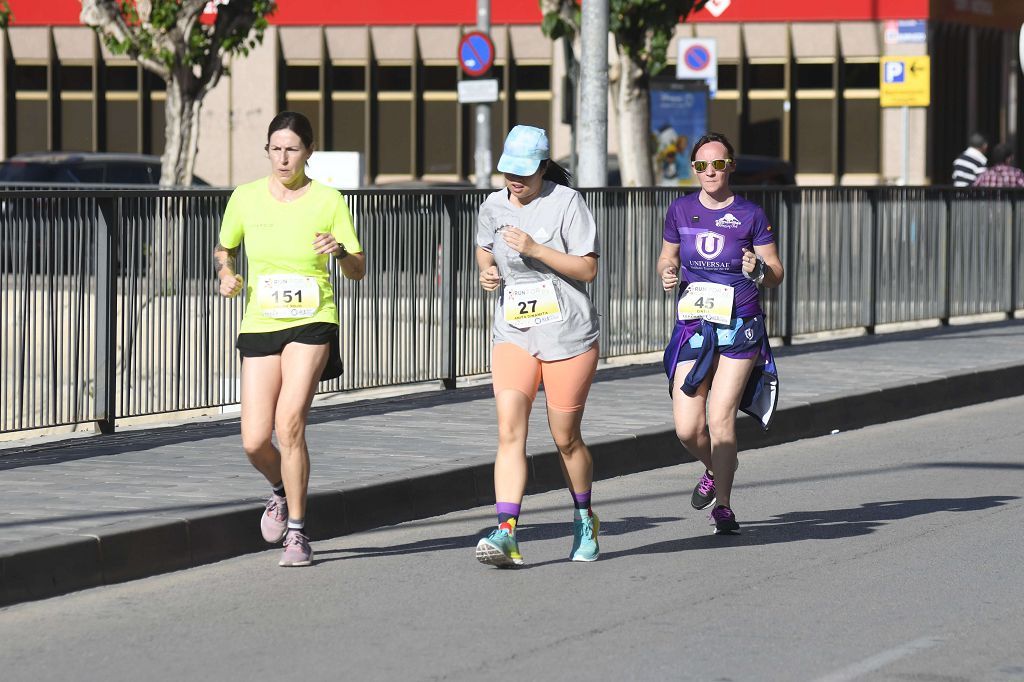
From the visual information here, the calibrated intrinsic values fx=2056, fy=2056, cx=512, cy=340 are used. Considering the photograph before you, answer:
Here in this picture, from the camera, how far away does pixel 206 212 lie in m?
11.9

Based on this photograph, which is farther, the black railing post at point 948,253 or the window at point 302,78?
the window at point 302,78

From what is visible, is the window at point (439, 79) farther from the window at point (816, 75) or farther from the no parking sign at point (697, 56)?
the no parking sign at point (697, 56)

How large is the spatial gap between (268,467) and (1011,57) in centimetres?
3545

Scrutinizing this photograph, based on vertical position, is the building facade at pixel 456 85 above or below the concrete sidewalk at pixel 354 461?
above

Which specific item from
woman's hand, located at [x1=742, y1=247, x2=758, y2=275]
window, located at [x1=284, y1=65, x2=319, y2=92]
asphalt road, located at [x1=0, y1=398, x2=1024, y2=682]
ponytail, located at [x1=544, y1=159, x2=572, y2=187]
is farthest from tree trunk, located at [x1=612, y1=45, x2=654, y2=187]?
window, located at [x1=284, y1=65, x2=319, y2=92]

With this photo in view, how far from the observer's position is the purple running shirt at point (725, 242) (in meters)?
8.66

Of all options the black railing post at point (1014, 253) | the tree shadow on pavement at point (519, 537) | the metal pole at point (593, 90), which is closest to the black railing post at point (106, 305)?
the tree shadow on pavement at point (519, 537)

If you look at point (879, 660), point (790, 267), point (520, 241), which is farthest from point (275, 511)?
point (790, 267)

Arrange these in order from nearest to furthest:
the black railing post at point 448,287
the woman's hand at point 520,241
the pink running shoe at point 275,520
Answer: the woman's hand at point 520,241
the pink running shoe at point 275,520
the black railing post at point 448,287

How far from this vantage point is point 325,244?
7.79 m

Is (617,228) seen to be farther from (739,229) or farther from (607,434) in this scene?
(739,229)

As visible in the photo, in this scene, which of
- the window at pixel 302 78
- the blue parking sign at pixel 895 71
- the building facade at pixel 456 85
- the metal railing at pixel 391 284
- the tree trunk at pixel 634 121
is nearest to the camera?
the metal railing at pixel 391 284

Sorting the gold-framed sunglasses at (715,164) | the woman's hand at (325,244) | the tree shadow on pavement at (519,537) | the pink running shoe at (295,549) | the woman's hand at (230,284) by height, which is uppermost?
the gold-framed sunglasses at (715,164)

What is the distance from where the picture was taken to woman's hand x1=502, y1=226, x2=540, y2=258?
761cm
